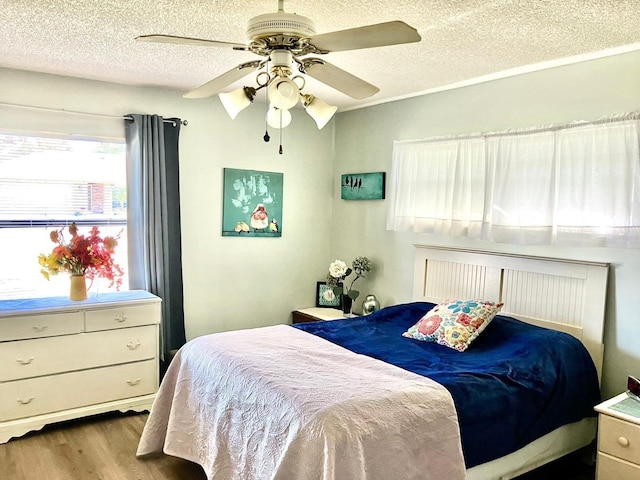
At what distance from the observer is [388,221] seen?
4.33 m

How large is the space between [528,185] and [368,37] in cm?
190

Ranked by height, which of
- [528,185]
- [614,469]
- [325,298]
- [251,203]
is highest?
[528,185]

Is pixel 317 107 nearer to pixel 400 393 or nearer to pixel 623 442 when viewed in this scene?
pixel 400 393

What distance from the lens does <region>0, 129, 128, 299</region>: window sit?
3.64 metres

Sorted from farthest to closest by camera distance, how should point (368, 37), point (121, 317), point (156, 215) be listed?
point (156, 215) < point (121, 317) < point (368, 37)

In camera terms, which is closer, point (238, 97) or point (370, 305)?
point (238, 97)

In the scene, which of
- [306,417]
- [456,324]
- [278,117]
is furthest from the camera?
[456,324]

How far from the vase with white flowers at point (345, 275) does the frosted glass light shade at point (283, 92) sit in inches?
101

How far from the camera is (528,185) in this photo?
3355mm

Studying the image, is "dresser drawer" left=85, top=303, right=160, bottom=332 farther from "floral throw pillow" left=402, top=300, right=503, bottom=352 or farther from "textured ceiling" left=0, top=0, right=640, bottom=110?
"floral throw pillow" left=402, top=300, right=503, bottom=352

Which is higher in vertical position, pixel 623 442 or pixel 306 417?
pixel 306 417

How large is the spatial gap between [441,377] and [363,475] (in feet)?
2.28

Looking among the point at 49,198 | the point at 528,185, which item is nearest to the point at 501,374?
the point at 528,185

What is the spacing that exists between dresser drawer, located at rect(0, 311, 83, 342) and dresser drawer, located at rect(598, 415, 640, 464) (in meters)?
3.07
